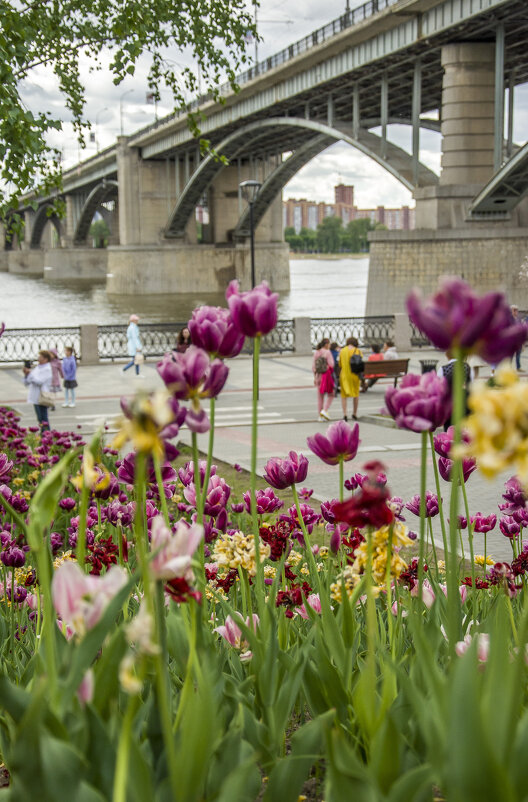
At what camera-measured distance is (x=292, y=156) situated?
169 feet

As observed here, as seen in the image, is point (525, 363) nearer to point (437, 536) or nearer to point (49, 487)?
point (437, 536)

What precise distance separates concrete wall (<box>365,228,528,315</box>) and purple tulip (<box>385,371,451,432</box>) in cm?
3156

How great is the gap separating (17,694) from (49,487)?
0.38 m

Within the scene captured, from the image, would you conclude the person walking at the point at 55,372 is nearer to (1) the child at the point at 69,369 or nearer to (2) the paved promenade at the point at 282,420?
(1) the child at the point at 69,369

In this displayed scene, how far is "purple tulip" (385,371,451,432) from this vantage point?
1509 mm

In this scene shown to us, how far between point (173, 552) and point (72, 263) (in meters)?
93.6

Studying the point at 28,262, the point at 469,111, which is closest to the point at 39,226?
the point at 28,262

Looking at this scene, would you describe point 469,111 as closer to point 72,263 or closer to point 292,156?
point 292,156

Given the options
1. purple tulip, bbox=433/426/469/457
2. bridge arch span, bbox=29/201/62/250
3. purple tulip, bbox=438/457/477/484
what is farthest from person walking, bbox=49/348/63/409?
bridge arch span, bbox=29/201/62/250

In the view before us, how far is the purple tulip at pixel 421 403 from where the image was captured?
1.51 metres

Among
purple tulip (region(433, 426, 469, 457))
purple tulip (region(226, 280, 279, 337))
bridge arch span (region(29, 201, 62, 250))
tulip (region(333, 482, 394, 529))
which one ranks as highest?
bridge arch span (region(29, 201, 62, 250))

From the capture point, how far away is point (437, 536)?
7586 millimetres

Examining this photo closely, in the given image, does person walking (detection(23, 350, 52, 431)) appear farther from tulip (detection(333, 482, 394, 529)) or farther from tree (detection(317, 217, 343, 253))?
tree (detection(317, 217, 343, 253))

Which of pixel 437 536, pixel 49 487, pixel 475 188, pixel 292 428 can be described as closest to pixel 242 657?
pixel 49 487
